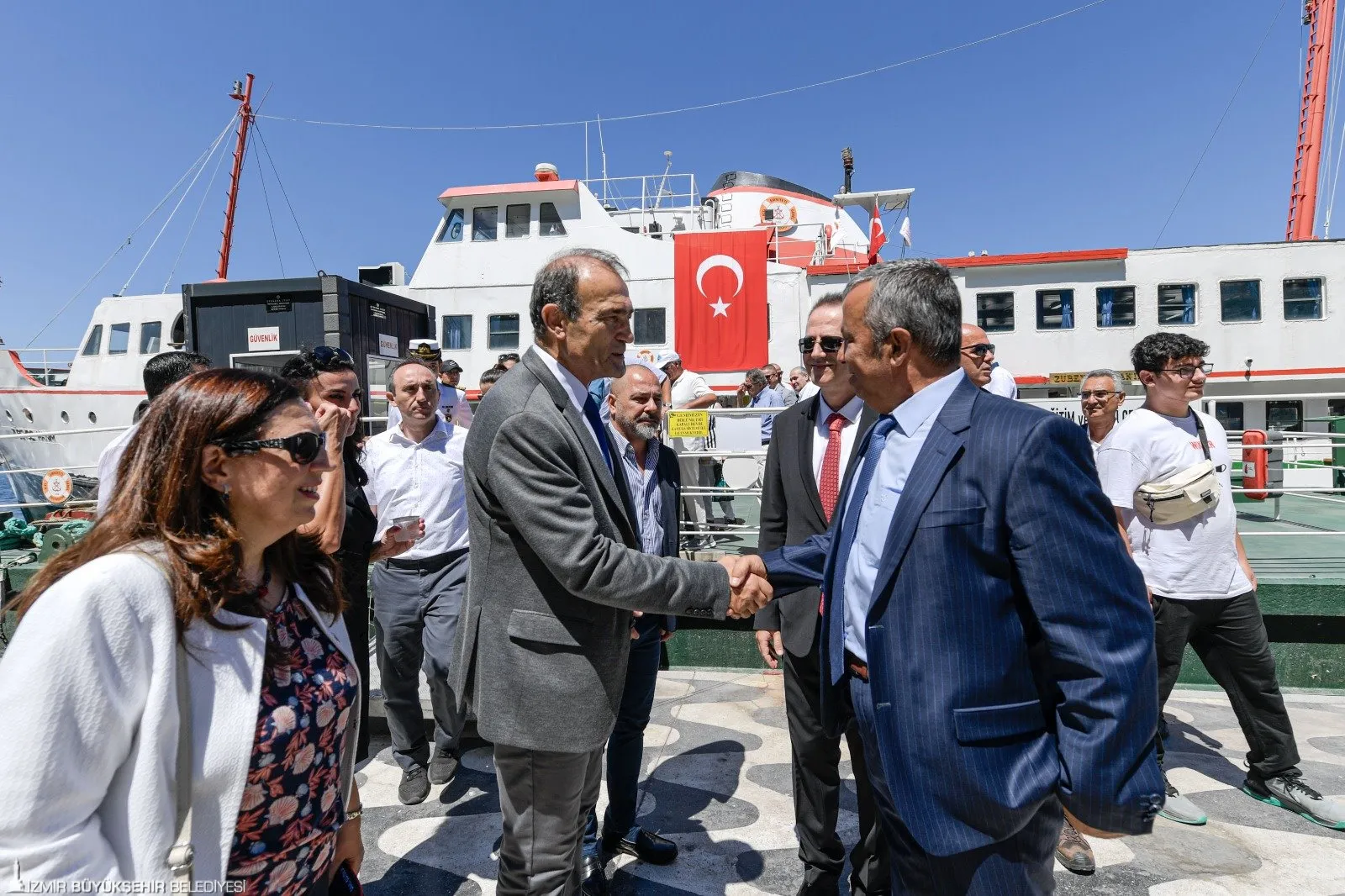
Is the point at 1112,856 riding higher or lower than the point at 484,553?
lower

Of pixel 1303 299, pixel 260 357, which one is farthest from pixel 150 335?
pixel 1303 299

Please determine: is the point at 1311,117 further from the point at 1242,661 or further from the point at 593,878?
the point at 593,878

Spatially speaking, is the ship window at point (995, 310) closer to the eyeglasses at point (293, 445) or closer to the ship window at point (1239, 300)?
the ship window at point (1239, 300)

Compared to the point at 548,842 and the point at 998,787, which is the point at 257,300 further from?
the point at 998,787

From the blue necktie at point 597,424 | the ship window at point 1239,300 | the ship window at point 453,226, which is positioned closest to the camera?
the blue necktie at point 597,424

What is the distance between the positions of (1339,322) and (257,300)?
66.2ft

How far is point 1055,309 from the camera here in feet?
51.5

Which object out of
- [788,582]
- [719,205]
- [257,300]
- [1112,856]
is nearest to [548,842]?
[788,582]

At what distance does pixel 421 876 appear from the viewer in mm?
2975

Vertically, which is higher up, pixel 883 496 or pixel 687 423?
pixel 687 423

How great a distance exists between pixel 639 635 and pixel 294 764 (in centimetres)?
154

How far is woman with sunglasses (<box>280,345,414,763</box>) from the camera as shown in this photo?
92.8 inches

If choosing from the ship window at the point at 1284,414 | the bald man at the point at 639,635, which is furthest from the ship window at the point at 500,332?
the ship window at the point at 1284,414

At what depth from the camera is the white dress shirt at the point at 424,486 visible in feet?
12.9
